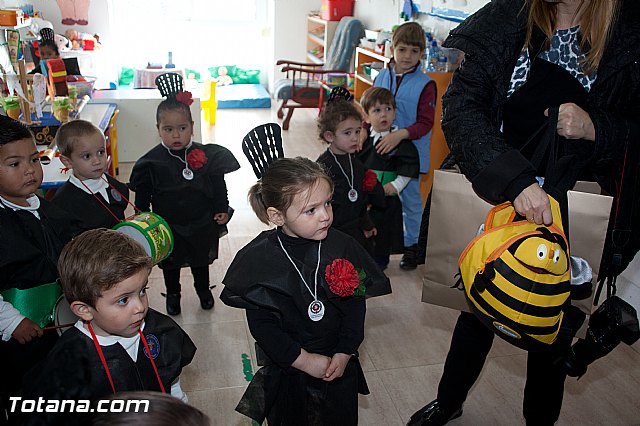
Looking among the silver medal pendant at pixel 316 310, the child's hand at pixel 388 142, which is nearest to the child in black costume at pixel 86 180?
the silver medal pendant at pixel 316 310

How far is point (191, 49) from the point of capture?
834cm

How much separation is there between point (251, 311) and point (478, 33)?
0.92 meters

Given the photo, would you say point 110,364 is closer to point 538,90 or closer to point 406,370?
point 538,90

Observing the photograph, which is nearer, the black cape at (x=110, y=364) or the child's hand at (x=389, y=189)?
the black cape at (x=110, y=364)

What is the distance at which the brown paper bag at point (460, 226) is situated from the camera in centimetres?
136

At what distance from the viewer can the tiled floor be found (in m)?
2.10

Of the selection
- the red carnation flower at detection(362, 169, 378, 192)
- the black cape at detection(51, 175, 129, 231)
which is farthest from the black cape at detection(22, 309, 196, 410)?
the red carnation flower at detection(362, 169, 378, 192)

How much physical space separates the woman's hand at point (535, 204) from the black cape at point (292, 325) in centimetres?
53

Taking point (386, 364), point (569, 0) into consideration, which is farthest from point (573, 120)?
point (386, 364)

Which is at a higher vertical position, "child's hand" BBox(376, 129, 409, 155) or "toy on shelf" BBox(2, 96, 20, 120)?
"toy on shelf" BBox(2, 96, 20, 120)

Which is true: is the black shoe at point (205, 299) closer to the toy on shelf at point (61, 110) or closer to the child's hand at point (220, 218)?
A: the child's hand at point (220, 218)

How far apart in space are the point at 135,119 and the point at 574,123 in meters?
4.38

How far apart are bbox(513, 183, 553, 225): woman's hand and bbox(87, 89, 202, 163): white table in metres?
4.07

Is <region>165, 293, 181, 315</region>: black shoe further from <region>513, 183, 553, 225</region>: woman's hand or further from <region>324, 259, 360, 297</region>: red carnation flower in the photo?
<region>513, 183, 553, 225</region>: woman's hand
